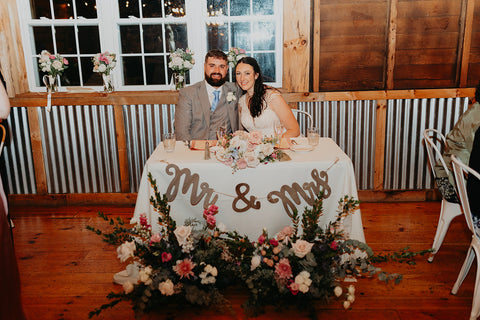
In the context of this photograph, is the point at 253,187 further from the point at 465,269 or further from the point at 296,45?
the point at 296,45

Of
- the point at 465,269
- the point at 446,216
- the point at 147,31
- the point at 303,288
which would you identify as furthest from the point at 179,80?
the point at 465,269

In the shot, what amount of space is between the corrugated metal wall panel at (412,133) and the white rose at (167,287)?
8.30ft

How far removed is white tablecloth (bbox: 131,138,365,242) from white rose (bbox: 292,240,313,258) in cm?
39

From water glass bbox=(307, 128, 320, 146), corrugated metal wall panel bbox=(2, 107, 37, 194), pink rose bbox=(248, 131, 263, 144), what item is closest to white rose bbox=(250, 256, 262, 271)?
pink rose bbox=(248, 131, 263, 144)

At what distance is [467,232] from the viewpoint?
326 centimetres

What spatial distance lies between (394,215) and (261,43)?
6.39 ft

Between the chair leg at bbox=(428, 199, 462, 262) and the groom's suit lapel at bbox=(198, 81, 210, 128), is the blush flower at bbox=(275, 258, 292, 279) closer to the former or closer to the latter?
the chair leg at bbox=(428, 199, 462, 262)

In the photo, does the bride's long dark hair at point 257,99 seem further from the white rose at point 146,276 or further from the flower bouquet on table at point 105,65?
the white rose at point 146,276

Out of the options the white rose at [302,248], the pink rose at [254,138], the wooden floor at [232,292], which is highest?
the pink rose at [254,138]

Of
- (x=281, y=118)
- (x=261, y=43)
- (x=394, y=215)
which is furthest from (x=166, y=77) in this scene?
(x=394, y=215)

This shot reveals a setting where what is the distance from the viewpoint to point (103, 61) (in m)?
3.69

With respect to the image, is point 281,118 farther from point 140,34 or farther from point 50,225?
point 50,225

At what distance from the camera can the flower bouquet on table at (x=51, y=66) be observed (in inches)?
144

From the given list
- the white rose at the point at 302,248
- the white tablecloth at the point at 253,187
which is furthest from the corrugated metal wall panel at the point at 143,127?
the white rose at the point at 302,248
